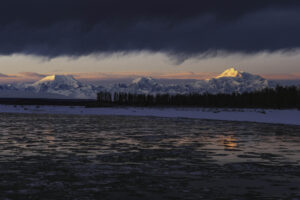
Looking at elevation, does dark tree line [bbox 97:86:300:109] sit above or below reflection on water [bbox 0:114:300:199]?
above

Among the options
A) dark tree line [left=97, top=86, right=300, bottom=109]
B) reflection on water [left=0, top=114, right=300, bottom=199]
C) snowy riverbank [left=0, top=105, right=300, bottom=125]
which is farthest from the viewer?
dark tree line [left=97, top=86, right=300, bottom=109]

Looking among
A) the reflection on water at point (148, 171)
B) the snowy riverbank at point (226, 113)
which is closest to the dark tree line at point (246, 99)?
the snowy riverbank at point (226, 113)

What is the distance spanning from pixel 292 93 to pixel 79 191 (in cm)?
10870

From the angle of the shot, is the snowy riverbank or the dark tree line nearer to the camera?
the snowy riverbank

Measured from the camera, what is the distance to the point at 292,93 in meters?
112

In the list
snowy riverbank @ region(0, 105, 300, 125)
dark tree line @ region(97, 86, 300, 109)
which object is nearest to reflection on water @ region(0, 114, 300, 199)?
snowy riverbank @ region(0, 105, 300, 125)

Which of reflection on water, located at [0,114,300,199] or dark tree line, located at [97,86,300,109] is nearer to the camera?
reflection on water, located at [0,114,300,199]

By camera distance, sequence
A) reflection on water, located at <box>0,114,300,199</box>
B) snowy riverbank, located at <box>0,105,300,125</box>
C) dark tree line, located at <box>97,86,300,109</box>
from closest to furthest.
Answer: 1. reflection on water, located at <box>0,114,300,199</box>
2. snowy riverbank, located at <box>0,105,300,125</box>
3. dark tree line, located at <box>97,86,300,109</box>

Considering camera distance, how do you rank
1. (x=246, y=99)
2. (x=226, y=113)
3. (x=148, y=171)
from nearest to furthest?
1. (x=148, y=171)
2. (x=226, y=113)
3. (x=246, y=99)

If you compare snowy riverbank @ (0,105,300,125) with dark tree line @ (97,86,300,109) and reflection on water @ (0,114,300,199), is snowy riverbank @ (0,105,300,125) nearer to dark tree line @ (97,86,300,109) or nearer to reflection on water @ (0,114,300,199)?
dark tree line @ (97,86,300,109)

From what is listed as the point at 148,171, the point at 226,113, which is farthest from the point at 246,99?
the point at 148,171

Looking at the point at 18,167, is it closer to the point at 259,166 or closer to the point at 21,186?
the point at 21,186

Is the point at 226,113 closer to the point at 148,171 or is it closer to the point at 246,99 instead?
the point at 148,171

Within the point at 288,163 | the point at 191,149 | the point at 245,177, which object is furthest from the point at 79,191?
the point at 191,149
